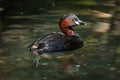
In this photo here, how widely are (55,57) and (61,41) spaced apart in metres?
0.68

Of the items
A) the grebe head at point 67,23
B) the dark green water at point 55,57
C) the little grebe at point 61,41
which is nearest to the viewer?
the dark green water at point 55,57

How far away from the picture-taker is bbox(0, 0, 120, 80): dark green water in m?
8.94

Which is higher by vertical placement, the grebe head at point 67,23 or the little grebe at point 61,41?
the grebe head at point 67,23

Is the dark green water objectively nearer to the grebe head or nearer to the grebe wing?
the grebe wing

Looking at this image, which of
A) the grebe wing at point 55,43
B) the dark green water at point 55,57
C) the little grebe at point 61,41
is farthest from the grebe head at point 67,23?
the dark green water at point 55,57

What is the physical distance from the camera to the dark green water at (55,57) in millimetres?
8938

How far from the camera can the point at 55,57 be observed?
10234 millimetres

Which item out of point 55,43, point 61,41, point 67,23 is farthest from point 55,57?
point 67,23

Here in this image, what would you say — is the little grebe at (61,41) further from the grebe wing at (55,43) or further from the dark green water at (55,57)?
the dark green water at (55,57)

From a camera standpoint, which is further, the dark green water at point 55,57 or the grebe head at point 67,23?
the grebe head at point 67,23

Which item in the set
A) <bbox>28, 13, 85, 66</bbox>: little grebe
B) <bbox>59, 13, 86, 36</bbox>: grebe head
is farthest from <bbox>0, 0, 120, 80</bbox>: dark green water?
<bbox>59, 13, 86, 36</bbox>: grebe head

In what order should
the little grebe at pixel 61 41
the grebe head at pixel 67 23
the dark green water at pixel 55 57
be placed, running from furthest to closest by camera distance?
the grebe head at pixel 67 23 → the little grebe at pixel 61 41 → the dark green water at pixel 55 57

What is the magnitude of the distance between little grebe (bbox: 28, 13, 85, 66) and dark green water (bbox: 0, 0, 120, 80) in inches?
6.6

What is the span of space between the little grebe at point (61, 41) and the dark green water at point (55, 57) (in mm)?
167
